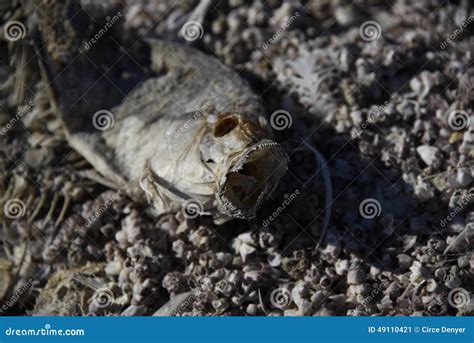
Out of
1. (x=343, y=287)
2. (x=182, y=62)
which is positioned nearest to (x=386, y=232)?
(x=343, y=287)

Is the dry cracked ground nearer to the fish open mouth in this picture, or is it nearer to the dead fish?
the dead fish

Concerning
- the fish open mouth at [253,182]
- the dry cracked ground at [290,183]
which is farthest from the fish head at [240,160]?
the dry cracked ground at [290,183]

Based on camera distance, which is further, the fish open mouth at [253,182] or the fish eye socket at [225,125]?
the fish eye socket at [225,125]

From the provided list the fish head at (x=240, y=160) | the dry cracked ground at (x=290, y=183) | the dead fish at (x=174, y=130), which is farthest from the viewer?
the dry cracked ground at (x=290, y=183)

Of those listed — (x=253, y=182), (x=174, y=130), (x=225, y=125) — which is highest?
(x=225, y=125)

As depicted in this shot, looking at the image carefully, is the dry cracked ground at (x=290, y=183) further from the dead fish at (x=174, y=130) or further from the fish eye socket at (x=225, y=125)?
the fish eye socket at (x=225, y=125)

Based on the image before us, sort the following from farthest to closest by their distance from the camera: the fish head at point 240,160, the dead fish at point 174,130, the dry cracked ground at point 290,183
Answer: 1. the dry cracked ground at point 290,183
2. the dead fish at point 174,130
3. the fish head at point 240,160

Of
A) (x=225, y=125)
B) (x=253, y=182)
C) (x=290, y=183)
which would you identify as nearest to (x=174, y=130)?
(x=225, y=125)

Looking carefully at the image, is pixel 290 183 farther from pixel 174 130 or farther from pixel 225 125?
pixel 174 130
